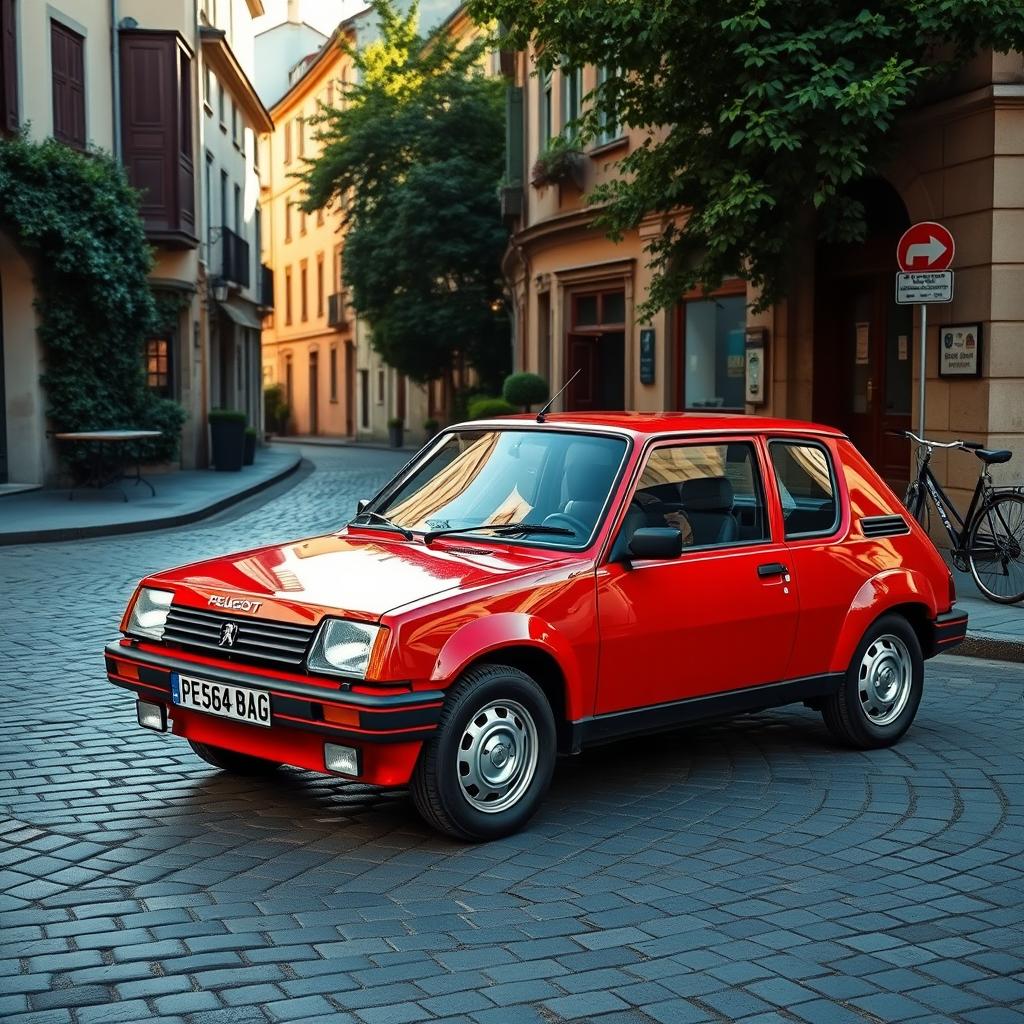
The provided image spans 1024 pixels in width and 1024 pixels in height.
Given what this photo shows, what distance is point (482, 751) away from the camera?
18.0 feet

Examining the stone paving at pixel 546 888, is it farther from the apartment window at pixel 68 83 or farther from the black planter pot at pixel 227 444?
A: the black planter pot at pixel 227 444

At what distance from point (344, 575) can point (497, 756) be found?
35.5 inches

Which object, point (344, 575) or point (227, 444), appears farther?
point (227, 444)

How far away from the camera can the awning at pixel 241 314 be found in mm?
35438

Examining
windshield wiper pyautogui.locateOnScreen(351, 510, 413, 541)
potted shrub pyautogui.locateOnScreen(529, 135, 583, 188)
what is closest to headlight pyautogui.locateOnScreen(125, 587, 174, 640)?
windshield wiper pyautogui.locateOnScreen(351, 510, 413, 541)

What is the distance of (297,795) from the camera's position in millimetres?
6160

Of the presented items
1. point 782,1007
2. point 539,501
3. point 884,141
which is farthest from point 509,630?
point 884,141

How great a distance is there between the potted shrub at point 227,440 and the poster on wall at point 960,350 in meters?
17.3

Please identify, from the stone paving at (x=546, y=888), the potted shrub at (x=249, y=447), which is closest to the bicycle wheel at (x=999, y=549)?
the stone paving at (x=546, y=888)

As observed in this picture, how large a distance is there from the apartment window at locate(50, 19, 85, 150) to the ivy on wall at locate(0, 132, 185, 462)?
1.99 feet

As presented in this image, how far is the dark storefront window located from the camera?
20.4 metres

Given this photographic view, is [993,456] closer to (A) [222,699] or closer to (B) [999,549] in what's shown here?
(B) [999,549]

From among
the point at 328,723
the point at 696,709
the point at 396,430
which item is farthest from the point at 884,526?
the point at 396,430

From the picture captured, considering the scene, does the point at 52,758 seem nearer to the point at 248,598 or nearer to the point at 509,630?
the point at 248,598
